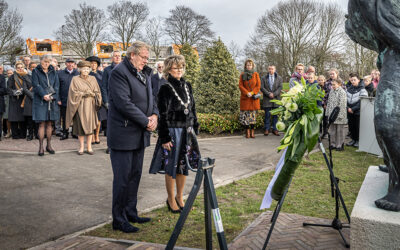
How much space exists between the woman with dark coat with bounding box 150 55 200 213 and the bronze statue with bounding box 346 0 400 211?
2493 mm

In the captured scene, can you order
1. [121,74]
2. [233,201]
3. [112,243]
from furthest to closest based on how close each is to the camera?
1. [233,201]
2. [121,74]
3. [112,243]

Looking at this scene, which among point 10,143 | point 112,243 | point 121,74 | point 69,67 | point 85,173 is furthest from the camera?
point 69,67

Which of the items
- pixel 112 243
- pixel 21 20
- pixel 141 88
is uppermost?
pixel 21 20

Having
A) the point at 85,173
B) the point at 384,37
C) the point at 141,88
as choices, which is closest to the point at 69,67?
the point at 85,173

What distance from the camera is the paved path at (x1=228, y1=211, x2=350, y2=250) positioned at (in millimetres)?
3643

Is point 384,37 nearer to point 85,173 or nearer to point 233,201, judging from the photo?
point 233,201

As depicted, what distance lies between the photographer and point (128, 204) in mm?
4465

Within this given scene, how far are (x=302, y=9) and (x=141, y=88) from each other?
34.3m

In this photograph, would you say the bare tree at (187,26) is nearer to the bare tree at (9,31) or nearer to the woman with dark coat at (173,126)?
the bare tree at (9,31)

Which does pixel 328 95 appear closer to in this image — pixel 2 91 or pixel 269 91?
pixel 269 91

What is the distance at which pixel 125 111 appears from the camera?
4102 mm

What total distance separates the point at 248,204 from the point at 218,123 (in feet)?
22.1

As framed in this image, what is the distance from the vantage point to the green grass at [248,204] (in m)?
4.09

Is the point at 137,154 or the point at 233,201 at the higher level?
the point at 137,154
